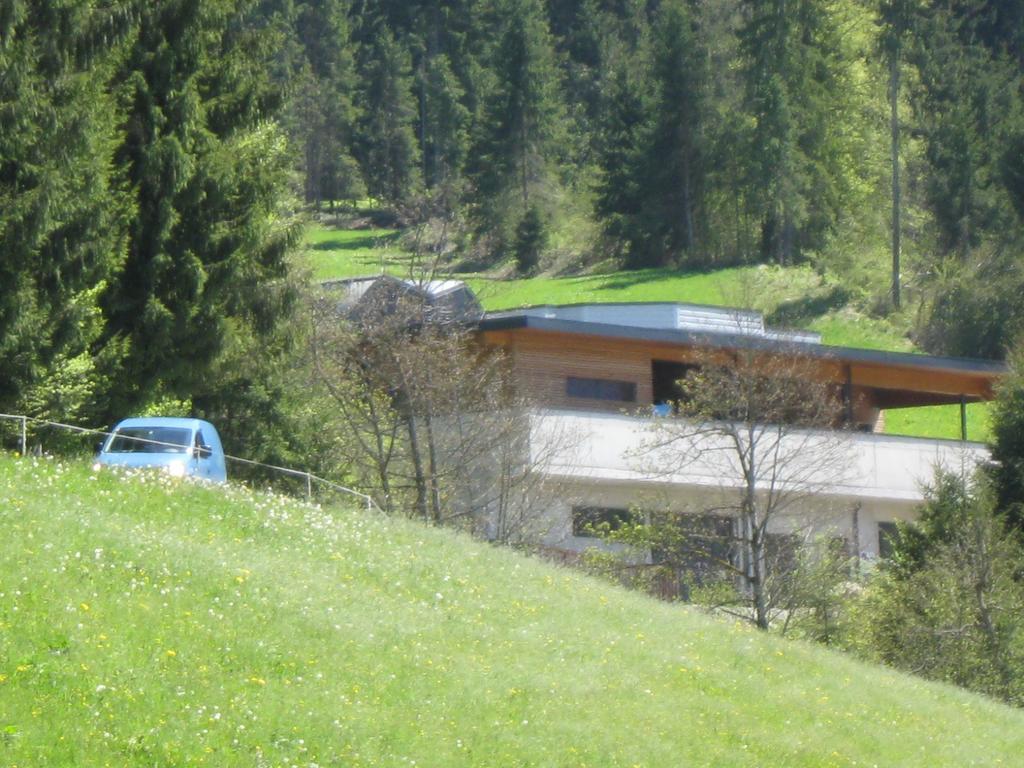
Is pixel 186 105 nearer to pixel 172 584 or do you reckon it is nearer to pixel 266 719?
pixel 172 584

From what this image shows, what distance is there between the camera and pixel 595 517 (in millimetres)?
35094

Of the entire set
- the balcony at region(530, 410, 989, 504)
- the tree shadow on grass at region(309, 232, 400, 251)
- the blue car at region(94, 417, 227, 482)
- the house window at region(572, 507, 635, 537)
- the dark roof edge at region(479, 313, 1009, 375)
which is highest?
the blue car at region(94, 417, 227, 482)

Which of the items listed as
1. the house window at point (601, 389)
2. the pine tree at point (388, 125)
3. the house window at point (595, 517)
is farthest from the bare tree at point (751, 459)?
the pine tree at point (388, 125)

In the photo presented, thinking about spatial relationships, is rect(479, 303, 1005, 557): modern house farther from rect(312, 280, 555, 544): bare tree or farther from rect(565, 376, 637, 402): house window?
rect(312, 280, 555, 544): bare tree

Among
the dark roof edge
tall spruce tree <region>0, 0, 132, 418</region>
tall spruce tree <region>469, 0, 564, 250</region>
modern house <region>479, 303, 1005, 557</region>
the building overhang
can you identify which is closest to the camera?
tall spruce tree <region>0, 0, 132, 418</region>

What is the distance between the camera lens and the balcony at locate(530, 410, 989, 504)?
32688 millimetres

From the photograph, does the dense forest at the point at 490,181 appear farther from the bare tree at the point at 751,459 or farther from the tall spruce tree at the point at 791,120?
the bare tree at the point at 751,459

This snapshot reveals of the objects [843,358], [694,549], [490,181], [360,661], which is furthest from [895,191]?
[360,661]

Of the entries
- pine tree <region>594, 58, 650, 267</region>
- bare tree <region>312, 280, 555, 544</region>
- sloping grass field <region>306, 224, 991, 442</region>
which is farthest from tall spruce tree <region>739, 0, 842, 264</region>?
bare tree <region>312, 280, 555, 544</region>

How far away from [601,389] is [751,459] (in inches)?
368

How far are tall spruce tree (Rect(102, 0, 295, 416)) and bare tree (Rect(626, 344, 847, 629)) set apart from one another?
378 inches

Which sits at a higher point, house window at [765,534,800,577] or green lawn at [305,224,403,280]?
green lawn at [305,224,403,280]

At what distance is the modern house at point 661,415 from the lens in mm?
33625

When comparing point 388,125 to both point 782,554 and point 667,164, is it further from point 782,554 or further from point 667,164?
point 782,554
